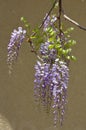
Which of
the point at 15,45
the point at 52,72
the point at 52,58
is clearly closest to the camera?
the point at 52,58

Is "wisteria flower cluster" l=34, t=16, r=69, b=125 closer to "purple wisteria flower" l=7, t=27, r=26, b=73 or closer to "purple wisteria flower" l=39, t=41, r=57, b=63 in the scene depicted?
"purple wisteria flower" l=39, t=41, r=57, b=63

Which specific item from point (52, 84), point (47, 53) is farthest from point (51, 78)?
point (47, 53)

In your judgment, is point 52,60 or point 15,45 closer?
point 52,60

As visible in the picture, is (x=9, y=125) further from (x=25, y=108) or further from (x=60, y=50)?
(x=60, y=50)

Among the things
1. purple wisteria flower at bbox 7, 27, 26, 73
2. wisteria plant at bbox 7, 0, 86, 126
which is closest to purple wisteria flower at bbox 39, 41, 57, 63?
wisteria plant at bbox 7, 0, 86, 126


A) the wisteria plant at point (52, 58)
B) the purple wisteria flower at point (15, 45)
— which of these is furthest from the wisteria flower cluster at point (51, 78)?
the purple wisteria flower at point (15, 45)

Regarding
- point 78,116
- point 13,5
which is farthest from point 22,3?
point 78,116

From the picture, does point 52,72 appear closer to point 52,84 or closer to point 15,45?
point 52,84

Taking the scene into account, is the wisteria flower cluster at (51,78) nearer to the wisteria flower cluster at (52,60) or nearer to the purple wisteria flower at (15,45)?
the wisteria flower cluster at (52,60)
